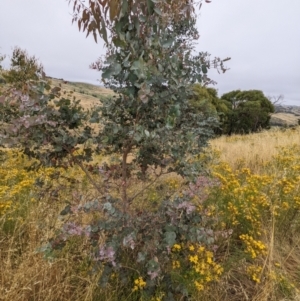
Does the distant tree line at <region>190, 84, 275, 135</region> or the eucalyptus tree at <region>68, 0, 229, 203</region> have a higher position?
the eucalyptus tree at <region>68, 0, 229, 203</region>

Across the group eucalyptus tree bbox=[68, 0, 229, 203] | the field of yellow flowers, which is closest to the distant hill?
the field of yellow flowers

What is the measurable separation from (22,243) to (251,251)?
1572mm

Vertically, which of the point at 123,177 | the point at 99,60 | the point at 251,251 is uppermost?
the point at 99,60

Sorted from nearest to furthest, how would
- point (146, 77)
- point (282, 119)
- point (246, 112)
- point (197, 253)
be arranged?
point (146, 77)
point (197, 253)
point (246, 112)
point (282, 119)

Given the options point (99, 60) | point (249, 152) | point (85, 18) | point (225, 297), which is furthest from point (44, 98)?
point (249, 152)

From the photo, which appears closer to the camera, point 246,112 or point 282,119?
point 246,112

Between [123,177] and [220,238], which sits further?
[220,238]

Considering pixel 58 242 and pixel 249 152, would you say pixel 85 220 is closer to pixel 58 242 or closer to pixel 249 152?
pixel 58 242

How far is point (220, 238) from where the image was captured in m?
2.19

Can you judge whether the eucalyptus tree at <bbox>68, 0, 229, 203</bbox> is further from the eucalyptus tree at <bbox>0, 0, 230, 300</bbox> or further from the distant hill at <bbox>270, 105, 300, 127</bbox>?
the distant hill at <bbox>270, 105, 300, 127</bbox>

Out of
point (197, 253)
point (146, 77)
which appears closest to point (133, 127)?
point (146, 77)

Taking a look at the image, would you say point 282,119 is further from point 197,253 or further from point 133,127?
point 133,127

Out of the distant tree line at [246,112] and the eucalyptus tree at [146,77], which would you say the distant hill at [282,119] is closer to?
the distant tree line at [246,112]

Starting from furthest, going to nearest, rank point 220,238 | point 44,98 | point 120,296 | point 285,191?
point 285,191
point 220,238
point 120,296
point 44,98
